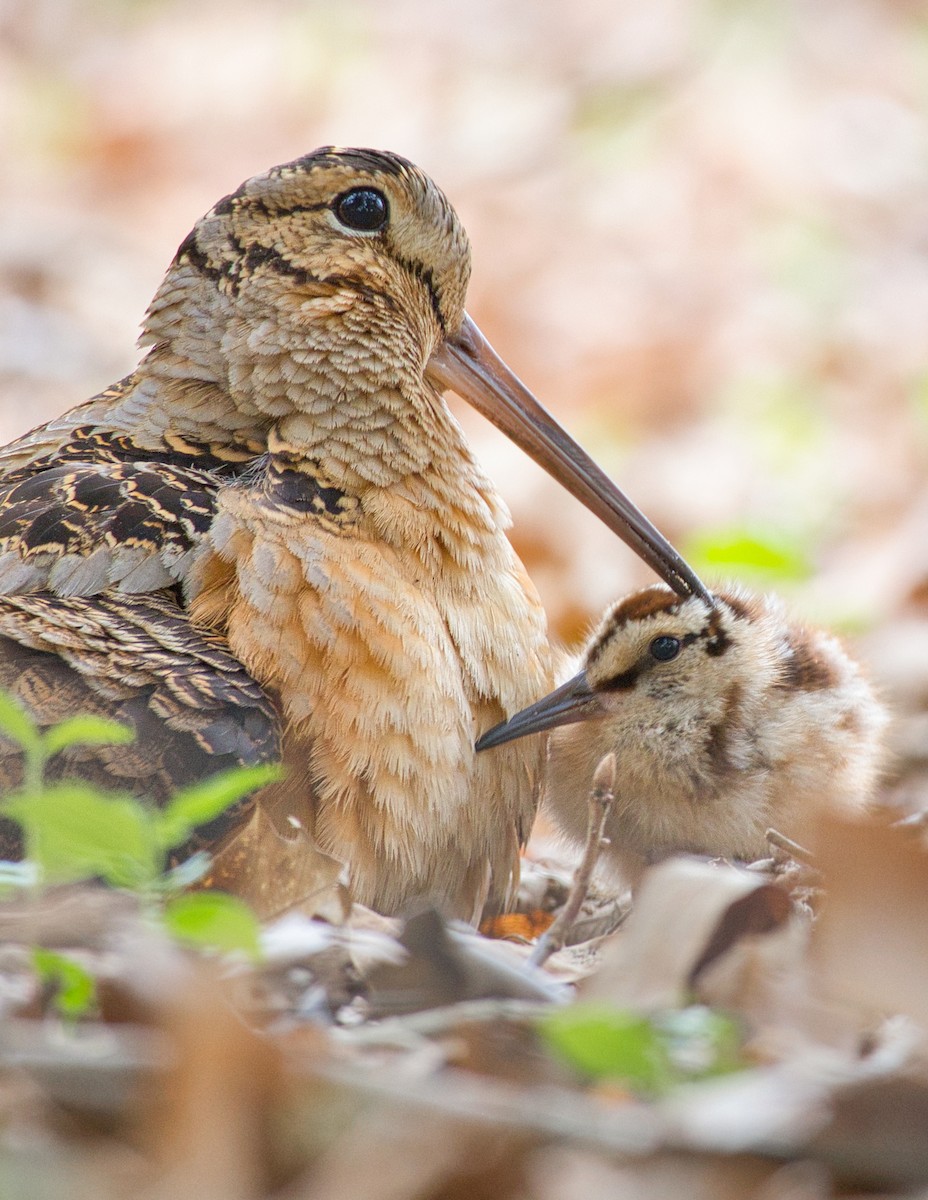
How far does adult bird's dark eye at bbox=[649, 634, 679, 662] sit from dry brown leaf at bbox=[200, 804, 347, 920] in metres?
1.03

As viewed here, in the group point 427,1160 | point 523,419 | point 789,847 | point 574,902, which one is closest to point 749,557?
point 523,419

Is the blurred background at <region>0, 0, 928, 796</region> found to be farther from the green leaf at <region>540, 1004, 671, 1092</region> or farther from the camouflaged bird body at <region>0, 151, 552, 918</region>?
the green leaf at <region>540, 1004, 671, 1092</region>

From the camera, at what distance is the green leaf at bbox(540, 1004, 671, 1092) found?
1881mm

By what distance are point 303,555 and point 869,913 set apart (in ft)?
4.30

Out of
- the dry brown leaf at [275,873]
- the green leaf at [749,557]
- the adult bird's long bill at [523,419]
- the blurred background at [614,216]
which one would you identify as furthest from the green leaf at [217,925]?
the green leaf at [749,557]

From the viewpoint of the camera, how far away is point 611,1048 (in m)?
1.88

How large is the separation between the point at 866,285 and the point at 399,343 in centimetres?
606

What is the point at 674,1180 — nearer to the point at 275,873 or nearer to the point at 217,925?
the point at 217,925

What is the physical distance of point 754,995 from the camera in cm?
215

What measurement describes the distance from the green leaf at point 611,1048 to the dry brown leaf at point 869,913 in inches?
12.2

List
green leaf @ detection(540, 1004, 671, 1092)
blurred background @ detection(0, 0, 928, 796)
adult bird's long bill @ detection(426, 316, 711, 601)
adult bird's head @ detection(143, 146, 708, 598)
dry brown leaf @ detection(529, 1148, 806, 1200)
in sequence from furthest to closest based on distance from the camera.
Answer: blurred background @ detection(0, 0, 928, 796)
adult bird's long bill @ detection(426, 316, 711, 601)
adult bird's head @ detection(143, 146, 708, 598)
green leaf @ detection(540, 1004, 671, 1092)
dry brown leaf @ detection(529, 1148, 806, 1200)

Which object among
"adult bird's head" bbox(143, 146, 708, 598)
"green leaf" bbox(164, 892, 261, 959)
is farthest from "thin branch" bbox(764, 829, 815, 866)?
"green leaf" bbox(164, 892, 261, 959)

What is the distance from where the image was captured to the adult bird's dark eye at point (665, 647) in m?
3.37

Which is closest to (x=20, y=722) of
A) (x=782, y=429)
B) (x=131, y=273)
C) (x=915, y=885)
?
(x=915, y=885)
